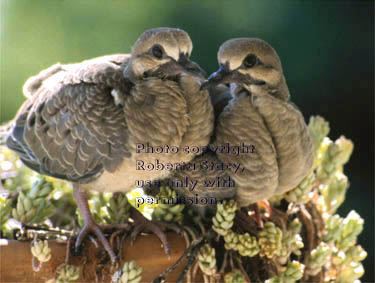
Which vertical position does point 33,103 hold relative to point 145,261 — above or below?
above

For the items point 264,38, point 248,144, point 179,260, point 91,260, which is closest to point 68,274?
point 91,260

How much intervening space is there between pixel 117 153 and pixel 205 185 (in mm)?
137

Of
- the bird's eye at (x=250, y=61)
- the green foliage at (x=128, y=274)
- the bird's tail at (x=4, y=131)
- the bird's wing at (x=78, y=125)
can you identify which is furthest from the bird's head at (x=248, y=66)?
the bird's tail at (x=4, y=131)

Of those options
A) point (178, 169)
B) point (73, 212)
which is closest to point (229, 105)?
point (178, 169)

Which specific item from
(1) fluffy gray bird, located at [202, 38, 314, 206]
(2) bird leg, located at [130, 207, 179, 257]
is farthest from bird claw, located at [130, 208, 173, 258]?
(1) fluffy gray bird, located at [202, 38, 314, 206]

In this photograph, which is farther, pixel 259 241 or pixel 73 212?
pixel 73 212

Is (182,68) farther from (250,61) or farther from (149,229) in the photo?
(149,229)

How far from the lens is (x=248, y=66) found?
648mm

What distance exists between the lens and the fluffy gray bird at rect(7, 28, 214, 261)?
667 mm

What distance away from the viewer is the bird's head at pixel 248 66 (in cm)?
63

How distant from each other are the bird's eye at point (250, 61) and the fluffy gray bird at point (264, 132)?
0.04 ft

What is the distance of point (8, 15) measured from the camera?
1.18 m

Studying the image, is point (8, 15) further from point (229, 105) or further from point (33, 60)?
point (229, 105)

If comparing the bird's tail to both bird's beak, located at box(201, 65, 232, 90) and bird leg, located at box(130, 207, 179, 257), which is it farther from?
bird's beak, located at box(201, 65, 232, 90)
